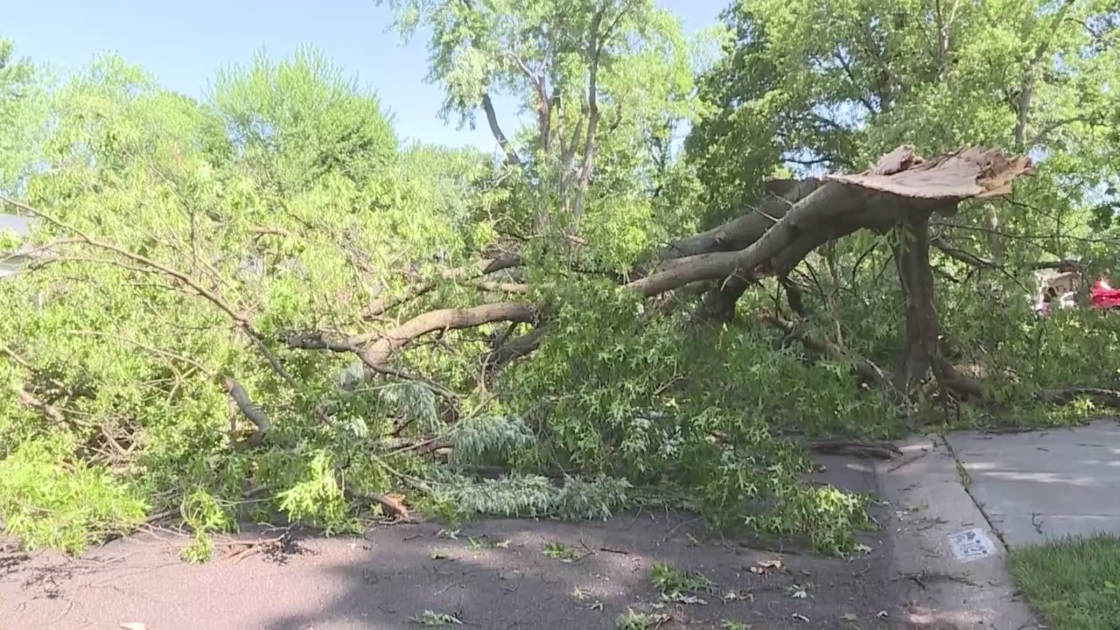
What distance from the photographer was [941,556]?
3.83 m

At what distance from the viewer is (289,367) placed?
4.93 m

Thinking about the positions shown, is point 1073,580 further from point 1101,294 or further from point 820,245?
point 1101,294

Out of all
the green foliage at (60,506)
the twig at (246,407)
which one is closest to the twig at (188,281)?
the twig at (246,407)

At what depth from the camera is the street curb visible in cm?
313

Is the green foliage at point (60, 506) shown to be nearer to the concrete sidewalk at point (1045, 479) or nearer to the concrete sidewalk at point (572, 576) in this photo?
the concrete sidewalk at point (572, 576)

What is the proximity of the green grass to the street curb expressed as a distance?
65mm

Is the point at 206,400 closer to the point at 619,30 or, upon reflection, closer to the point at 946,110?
the point at 946,110

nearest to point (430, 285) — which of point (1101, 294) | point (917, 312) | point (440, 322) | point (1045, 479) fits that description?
point (440, 322)

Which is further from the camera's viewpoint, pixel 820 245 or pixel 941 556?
pixel 820 245

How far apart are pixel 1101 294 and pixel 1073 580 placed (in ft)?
16.0

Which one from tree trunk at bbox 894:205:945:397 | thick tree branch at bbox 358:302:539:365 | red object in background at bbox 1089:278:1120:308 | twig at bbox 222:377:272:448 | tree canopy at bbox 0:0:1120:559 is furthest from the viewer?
red object in background at bbox 1089:278:1120:308

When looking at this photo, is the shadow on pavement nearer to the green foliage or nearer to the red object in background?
the green foliage

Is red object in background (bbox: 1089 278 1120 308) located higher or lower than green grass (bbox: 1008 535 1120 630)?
higher

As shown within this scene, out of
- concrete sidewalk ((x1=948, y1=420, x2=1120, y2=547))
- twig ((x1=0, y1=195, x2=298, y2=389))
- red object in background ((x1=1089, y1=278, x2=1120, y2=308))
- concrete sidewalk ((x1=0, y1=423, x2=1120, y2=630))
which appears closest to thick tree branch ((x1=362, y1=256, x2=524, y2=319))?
twig ((x1=0, y1=195, x2=298, y2=389))
